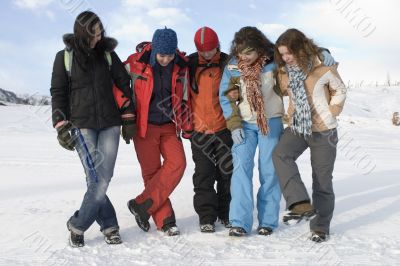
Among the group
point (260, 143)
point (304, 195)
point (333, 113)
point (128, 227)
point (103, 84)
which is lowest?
point (128, 227)

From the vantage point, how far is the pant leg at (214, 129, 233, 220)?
432 centimetres

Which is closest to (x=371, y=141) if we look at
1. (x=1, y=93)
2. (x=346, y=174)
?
(x=346, y=174)

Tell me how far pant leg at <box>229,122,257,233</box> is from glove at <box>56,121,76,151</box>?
4.73 ft

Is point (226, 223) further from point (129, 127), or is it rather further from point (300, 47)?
point (300, 47)

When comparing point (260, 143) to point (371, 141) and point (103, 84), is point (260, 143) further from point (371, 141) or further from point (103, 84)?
point (371, 141)

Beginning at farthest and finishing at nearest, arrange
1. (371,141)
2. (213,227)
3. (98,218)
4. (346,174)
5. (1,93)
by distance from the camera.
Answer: (1,93), (371,141), (346,174), (213,227), (98,218)

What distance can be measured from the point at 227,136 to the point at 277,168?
612 millimetres

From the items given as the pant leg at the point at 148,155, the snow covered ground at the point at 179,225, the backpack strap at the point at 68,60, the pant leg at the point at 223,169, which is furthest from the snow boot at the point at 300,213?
the backpack strap at the point at 68,60

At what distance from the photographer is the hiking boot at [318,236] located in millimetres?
3943

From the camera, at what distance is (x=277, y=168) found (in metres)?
3.96

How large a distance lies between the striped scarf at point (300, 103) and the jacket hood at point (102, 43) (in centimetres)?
151

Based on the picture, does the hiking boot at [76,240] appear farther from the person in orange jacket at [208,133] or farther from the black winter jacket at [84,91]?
the person in orange jacket at [208,133]

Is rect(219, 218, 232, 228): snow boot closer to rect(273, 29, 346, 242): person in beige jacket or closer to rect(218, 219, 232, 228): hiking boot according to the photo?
rect(218, 219, 232, 228): hiking boot

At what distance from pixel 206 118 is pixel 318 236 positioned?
1.43 metres
